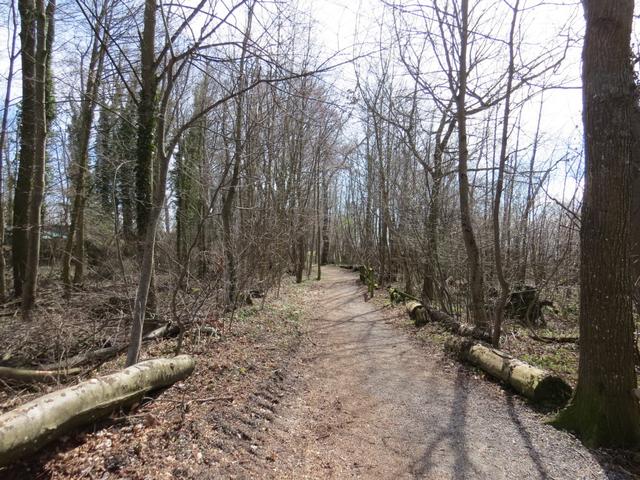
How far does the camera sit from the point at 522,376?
4.95m

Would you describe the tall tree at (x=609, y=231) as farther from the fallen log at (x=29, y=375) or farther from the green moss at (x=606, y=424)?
the fallen log at (x=29, y=375)

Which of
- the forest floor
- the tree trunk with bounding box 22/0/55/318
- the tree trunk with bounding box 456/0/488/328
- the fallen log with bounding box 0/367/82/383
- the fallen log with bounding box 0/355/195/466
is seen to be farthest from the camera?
the tree trunk with bounding box 22/0/55/318

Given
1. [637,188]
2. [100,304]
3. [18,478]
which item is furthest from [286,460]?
[637,188]

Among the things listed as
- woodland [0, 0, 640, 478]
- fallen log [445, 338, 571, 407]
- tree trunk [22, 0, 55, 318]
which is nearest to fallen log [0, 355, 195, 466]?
woodland [0, 0, 640, 478]

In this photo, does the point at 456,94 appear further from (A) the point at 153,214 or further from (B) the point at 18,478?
(B) the point at 18,478

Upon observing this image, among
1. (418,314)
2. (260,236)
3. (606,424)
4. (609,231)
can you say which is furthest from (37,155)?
(606,424)

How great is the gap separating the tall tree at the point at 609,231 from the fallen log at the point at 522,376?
844 millimetres

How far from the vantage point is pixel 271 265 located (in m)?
12.0

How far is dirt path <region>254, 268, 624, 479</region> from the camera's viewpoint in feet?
11.3

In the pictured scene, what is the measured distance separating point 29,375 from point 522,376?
6598mm

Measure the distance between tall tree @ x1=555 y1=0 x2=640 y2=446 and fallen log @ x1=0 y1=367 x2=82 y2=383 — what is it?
6.27 m

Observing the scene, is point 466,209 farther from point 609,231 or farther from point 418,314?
point 609,231

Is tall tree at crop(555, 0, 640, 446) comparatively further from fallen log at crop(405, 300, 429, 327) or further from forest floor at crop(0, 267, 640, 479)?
fallen log at crop(405, 300, 429, 327)

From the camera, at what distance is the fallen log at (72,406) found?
2809 millimetres
